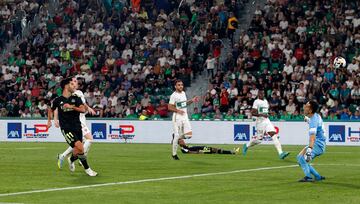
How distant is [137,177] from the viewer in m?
22.0

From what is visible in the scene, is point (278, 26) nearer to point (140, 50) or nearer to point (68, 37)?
point (140, 50)

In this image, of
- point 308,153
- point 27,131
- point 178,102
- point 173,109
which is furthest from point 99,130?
point 308,153

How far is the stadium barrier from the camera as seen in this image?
40094 millimetres

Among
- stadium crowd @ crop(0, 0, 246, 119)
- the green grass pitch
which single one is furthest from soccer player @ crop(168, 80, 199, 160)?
stadium crowd @ crop(0, 0, 246, 119)

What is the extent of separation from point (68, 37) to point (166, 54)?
7299 millimetres

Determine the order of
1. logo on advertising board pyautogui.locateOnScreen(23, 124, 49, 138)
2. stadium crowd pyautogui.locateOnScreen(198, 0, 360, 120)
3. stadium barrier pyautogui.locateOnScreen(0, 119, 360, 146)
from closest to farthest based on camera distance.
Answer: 1. stadium barrier pyautogui.locateOnScreen(0, 119, 360, 146)
2. stadium crowd pyautogui.locateOnScreen(198, 0, 360, 120)
3. logo on advertising board pyautogui.locateOnScreen(23, 124, 49, 138)

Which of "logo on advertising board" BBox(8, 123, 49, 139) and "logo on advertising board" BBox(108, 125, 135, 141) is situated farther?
"logo on advertising board" BBox(8, 123, 49, 139)

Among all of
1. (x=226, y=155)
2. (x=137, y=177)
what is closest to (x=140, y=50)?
(x=226, y=155)

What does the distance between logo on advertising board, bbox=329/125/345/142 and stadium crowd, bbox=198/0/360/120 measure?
1.86ft

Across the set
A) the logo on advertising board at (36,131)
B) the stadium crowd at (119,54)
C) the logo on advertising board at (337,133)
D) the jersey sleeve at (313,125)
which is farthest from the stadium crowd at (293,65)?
the jersey sleeve at (313,125)

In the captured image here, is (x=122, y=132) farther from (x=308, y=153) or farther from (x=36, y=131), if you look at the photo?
(x=308, y=153)

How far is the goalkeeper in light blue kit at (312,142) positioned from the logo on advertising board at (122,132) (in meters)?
22.8

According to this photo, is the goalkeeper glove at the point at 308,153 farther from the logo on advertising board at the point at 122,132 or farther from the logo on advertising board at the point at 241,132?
the logo on advertising board at the point at 122,132

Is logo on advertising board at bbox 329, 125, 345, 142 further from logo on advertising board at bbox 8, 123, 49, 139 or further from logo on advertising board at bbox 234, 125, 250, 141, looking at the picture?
logo on advertising board at bbox 8, 123, 49, 139
